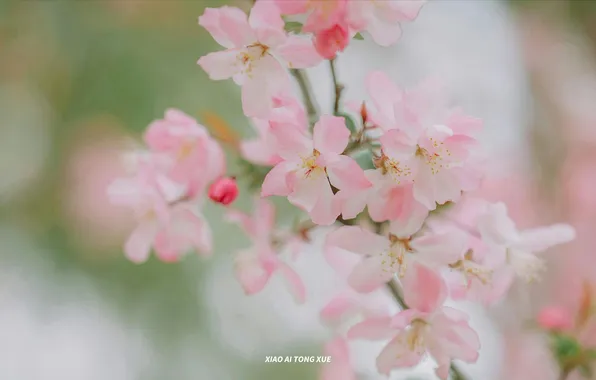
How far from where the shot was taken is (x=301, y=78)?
19.3 inches

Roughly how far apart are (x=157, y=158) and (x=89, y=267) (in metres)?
0.96

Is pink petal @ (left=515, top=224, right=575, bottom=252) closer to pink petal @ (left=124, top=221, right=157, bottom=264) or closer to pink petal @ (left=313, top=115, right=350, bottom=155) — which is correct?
pink petal @ (left=313, top=115, right=350, bottom=155)

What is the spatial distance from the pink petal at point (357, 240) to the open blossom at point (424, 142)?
5 centimetres

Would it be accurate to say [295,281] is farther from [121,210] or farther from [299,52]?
[121,210]

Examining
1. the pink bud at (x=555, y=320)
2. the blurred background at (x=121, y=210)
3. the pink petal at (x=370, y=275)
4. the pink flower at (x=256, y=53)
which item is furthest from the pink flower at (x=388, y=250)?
the blurred background at (x=121, y=210)

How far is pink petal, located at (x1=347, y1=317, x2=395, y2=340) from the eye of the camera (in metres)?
0.49

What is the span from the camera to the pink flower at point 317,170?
1.34 ft

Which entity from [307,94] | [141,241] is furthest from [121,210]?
[307,94]

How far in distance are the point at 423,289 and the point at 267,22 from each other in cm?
21

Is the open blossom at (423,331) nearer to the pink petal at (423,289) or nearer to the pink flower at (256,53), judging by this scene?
the pink petal at (423,289)

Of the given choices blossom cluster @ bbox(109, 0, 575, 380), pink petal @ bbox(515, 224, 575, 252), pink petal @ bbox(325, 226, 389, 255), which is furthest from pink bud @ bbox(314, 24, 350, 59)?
pink petal @ bbox(515, 224, 575, 252)

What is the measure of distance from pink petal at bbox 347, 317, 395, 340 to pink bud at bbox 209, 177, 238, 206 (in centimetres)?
14

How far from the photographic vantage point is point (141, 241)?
57 cm

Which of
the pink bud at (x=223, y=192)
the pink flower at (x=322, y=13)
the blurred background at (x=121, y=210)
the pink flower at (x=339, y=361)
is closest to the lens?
the pink flower at (x=322, y=13)
